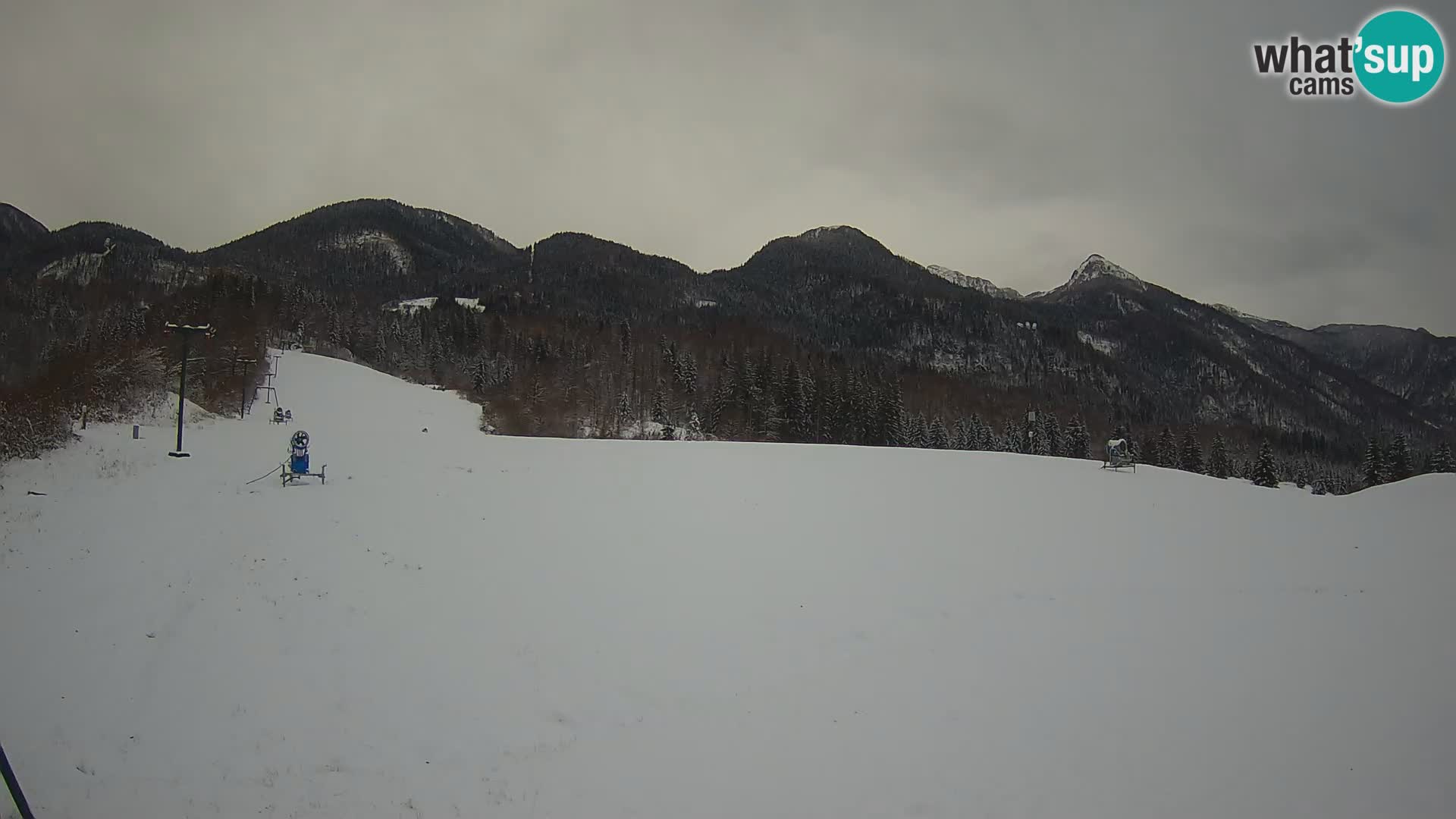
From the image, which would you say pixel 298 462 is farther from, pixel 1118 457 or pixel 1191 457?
pixel 1191 457

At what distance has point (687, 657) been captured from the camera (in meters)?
10.0

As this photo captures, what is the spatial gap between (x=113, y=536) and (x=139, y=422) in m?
15.8

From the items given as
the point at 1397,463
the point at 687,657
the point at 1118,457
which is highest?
the point at 1118,457

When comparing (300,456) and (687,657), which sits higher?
(300,456)

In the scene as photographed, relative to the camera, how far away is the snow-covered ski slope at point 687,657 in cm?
711

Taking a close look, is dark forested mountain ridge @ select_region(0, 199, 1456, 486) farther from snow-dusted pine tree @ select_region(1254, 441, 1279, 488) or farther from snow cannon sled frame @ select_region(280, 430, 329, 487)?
snow cannon sled frame @ select_region(280, 430, 329, 487)

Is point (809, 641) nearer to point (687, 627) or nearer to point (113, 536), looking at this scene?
point (687, 627)

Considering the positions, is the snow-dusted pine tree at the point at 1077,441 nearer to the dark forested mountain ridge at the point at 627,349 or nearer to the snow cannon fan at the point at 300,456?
the dark forested mountain ridge at the point at 627,349

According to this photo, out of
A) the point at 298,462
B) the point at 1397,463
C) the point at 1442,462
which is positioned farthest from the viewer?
the point at 1442,462

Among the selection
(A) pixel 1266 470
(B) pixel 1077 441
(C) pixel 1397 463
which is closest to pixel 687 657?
(A) pixel 1266 470

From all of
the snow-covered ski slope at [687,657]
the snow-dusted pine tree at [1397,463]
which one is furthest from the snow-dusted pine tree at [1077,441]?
the snow-covered ski slope at [687,657]

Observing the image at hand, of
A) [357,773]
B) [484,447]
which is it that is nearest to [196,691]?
[357,773]

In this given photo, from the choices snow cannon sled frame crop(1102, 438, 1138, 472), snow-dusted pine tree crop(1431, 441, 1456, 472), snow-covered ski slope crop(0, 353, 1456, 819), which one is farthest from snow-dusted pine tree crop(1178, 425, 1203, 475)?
snow-covered ski slope crop(0, 353, 1456, 819)

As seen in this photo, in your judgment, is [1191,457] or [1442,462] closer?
[1442,462]
